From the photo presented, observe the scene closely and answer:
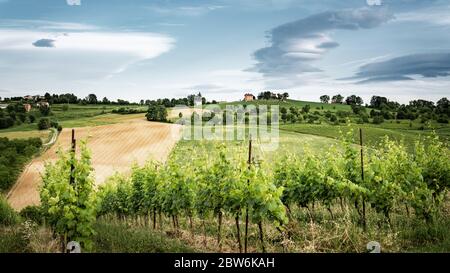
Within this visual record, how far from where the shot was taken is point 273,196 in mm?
8609

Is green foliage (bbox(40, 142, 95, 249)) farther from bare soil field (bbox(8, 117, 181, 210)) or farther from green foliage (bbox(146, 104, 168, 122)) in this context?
green foliage (bbox(146, 104, 168, 122))

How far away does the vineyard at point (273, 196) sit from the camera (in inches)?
349

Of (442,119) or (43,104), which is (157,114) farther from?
(442,119)

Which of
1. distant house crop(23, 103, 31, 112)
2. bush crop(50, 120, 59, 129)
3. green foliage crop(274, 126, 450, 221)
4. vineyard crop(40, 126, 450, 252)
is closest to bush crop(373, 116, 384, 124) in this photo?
bush crop(50, 120, 59, 129)

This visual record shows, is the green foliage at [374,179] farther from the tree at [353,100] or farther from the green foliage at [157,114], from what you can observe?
the tree at [353,100]

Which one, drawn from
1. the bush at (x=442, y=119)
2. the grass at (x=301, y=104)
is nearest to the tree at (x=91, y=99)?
the grass at (x=301, y=104)

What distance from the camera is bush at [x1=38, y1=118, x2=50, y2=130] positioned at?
4981 cm

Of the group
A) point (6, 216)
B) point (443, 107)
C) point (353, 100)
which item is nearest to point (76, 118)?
point (6, 216)

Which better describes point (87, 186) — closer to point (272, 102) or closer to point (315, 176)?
point (315, 176)

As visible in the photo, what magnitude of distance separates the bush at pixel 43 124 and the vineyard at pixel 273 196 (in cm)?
3838

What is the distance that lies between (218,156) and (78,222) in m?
3.36

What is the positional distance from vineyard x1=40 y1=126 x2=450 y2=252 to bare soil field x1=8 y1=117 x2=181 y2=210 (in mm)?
21691

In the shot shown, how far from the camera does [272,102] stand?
81188 millimetres

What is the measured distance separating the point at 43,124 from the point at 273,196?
46.7m
